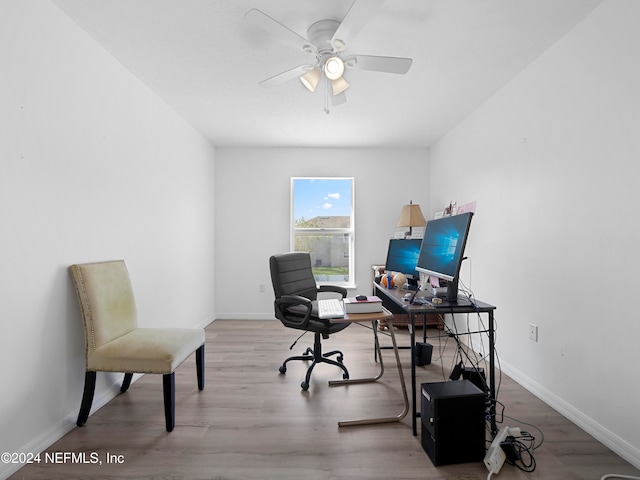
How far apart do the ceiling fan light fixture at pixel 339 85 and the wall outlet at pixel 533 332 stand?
2.32m

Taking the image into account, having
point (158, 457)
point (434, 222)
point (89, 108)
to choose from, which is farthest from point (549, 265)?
point (89, 108)

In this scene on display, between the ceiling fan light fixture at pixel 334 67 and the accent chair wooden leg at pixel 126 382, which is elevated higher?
the ceiling fan light fixture at pixel 334 67

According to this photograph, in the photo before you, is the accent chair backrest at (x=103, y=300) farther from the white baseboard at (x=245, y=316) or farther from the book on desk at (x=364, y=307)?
the white baseboard at (x=245, y=316)

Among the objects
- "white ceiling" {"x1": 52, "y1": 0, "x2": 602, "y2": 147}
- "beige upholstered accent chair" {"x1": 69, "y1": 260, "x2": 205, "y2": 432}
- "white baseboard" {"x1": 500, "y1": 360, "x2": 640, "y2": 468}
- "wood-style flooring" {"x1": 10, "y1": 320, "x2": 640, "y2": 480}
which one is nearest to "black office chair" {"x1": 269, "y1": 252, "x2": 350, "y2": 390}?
"wood-style flooring" {"x1": 10, "y1": 320, "x2": 640, "y2": 480}

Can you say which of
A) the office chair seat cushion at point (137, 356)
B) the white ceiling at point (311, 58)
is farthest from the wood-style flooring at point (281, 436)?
the white ceiling at point (311, 58)

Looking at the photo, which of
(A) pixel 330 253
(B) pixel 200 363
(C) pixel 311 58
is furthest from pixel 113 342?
(A) pixel 330 253

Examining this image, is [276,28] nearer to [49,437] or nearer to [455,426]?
[455,426]

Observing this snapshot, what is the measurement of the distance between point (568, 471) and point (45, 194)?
3.15 meters

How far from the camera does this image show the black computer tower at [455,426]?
1.64 metres

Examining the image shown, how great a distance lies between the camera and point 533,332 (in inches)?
97.7

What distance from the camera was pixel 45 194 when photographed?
1837 mm

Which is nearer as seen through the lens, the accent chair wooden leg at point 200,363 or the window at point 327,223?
the accent chair wooden leg at point 200,363

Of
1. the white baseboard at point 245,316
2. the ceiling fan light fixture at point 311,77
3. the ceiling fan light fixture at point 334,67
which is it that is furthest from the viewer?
the white baseboard at point 245,316

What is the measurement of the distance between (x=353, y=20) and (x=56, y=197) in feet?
6.51
